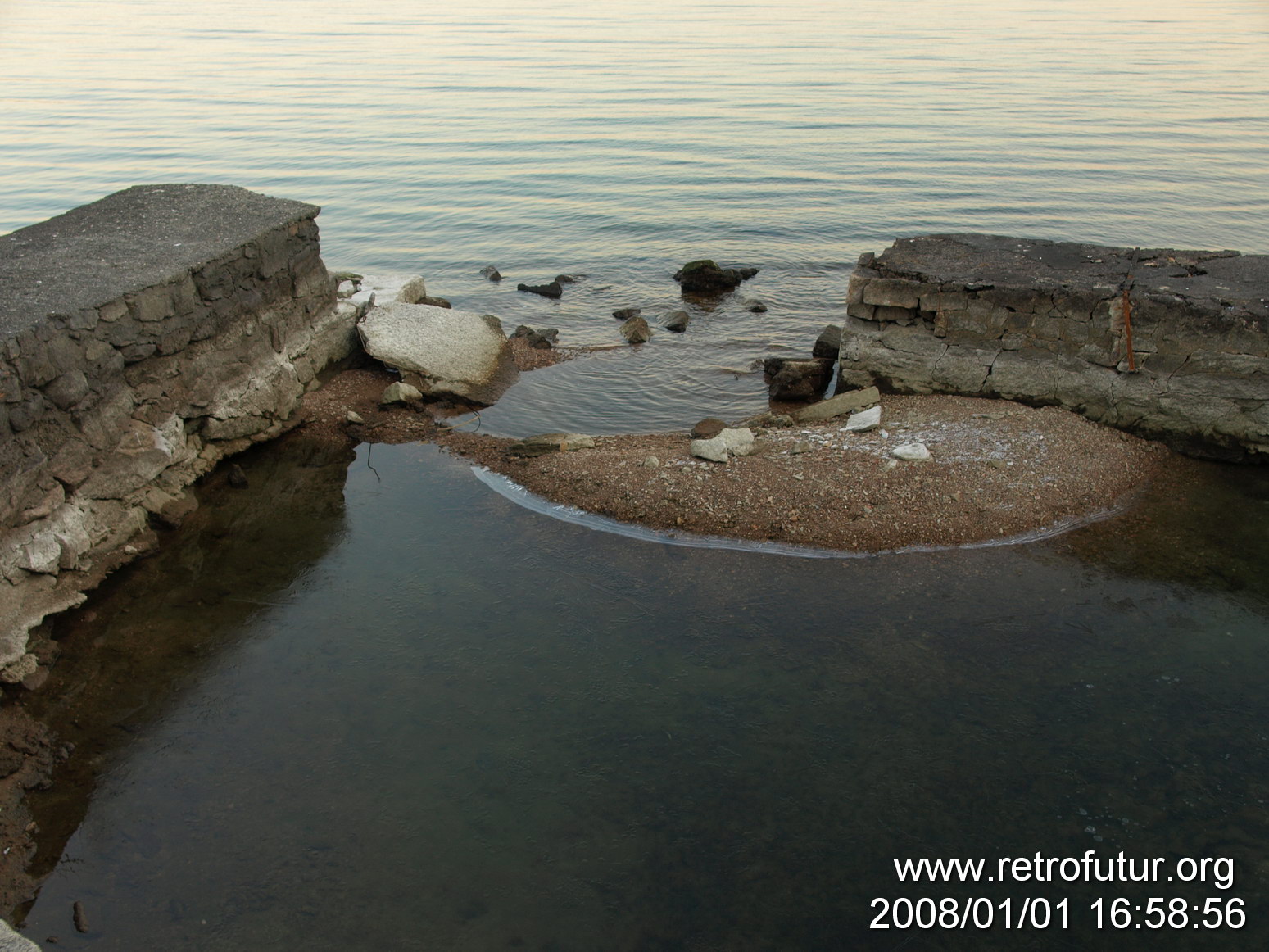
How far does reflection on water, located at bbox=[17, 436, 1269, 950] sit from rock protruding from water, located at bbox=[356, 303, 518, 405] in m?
3.76

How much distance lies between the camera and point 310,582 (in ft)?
28.8

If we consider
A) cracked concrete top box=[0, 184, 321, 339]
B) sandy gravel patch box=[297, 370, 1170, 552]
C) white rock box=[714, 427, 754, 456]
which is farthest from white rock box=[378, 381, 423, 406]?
white rock box=[714, 427, 754, 456]

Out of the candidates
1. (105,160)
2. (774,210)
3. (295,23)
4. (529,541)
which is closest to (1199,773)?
(529,541)

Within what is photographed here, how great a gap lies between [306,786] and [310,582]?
2.65 meters

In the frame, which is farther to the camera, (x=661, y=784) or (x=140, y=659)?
(x=140, y=659)

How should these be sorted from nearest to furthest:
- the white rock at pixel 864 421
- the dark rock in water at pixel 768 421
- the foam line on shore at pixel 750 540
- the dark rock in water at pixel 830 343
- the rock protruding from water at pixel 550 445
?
the foam line on shore at pixel 750 540 → the white rock at pixel 864 421 → the rock protruding from water at pixel 550 445 → the dark rock in water at pixel 768 421 → the dark rock in water at pixel 830 343

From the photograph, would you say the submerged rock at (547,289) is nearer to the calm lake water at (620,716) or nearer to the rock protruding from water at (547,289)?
the rock protruding from water at (547,289)

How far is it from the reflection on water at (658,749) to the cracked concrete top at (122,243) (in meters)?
2.79

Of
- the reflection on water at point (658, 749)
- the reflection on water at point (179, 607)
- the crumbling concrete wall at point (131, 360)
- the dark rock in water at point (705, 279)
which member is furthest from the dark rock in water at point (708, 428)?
the dark rock in water at point (705, 279)

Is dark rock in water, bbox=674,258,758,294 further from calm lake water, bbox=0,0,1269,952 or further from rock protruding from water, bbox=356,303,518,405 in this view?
rock protruding from water, bbox=356,303,518,405

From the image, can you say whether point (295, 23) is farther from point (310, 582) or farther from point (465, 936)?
point (465, 936)

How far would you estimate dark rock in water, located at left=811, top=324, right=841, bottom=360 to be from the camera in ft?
43.9

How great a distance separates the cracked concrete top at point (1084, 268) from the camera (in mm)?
10312

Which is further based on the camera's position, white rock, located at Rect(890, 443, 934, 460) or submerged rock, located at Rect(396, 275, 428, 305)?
submerged rock, located at Rect(396, 275, 428, 305)
